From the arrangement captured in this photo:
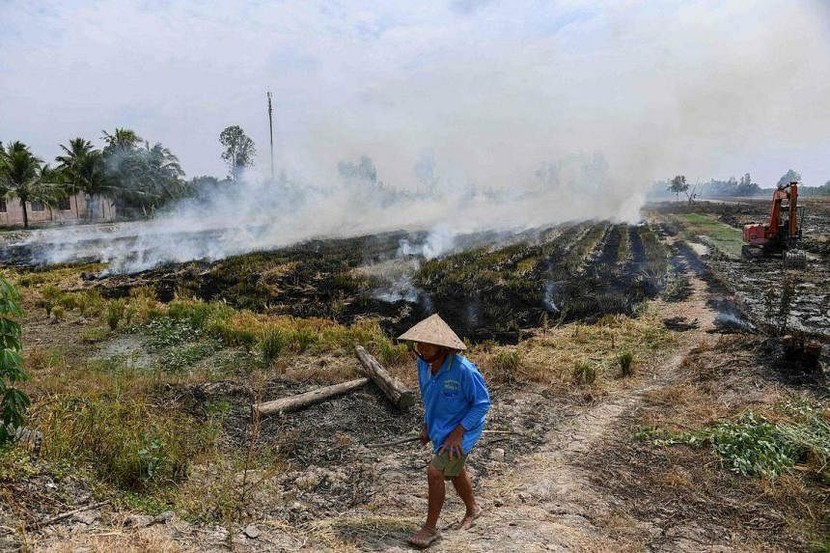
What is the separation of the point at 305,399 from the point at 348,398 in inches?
22.9

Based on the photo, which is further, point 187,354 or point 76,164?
point 76,164

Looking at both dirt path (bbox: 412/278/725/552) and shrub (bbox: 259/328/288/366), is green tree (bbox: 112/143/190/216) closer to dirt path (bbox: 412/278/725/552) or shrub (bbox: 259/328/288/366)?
shrub (bbox: 259/328/288/366)

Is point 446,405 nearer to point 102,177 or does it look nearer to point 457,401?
point 457,401

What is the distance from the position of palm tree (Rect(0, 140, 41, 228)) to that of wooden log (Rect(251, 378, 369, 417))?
33.9 metres

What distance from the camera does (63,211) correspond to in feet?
136

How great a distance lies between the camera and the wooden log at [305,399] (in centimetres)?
589

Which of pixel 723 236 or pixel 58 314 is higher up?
pixel 723 236

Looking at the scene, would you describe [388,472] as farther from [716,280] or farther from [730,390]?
[716,280]

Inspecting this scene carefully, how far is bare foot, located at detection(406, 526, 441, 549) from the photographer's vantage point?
11.0ft

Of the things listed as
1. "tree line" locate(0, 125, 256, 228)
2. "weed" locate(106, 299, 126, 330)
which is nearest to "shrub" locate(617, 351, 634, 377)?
"weed" locate(106, 299, 126, 330)

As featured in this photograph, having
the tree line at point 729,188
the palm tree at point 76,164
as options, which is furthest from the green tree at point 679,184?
the palm tree at point 76,164

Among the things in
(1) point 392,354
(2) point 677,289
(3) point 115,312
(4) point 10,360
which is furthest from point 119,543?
(2) point 677,289

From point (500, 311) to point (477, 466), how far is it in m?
7.53

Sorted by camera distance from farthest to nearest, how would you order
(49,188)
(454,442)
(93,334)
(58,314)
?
1. (49,188)
2. (58,314)
3. (93,334)
4. (454,442)
